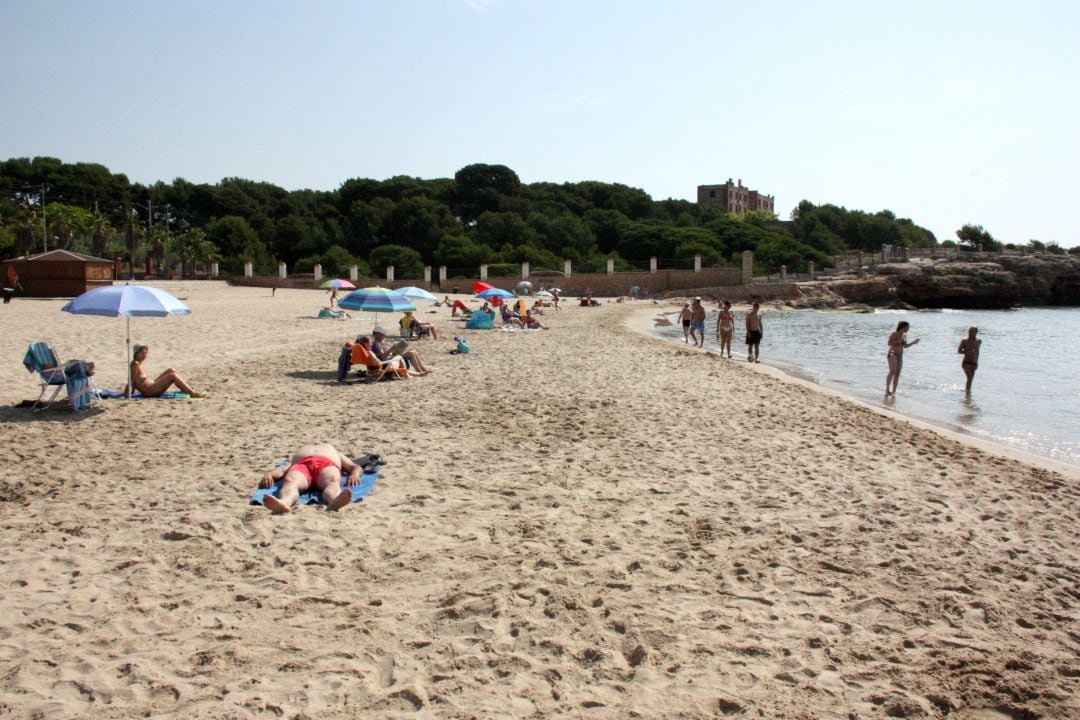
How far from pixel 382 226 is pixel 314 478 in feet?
198

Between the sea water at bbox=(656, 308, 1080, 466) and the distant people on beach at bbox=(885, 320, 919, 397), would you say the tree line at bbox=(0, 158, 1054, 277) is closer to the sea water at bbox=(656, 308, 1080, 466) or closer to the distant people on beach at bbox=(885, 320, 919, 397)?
the sea water at bbox=(656, 308, 1080, 466)

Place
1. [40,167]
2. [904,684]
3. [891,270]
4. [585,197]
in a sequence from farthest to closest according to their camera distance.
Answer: [585,197], [40,167], [891,270], [904,684]

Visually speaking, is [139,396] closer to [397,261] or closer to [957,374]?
[957,374]

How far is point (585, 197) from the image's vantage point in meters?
80.3

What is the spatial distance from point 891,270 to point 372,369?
49855 millimetres

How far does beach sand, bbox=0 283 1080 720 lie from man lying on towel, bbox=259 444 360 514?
15 centimetres

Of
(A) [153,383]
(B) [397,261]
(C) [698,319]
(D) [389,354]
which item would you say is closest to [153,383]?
(A) [153,383]

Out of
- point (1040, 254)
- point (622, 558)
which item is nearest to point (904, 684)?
point (622, 558)

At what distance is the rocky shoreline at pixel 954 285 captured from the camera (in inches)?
1977

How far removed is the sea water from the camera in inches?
416

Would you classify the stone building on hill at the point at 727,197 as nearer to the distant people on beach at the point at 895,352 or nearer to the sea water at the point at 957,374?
the sea water at the point at 957,374

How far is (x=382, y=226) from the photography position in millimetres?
63594

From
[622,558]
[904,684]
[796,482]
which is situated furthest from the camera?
[796,482]

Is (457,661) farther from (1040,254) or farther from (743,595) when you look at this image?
(1040,254)
